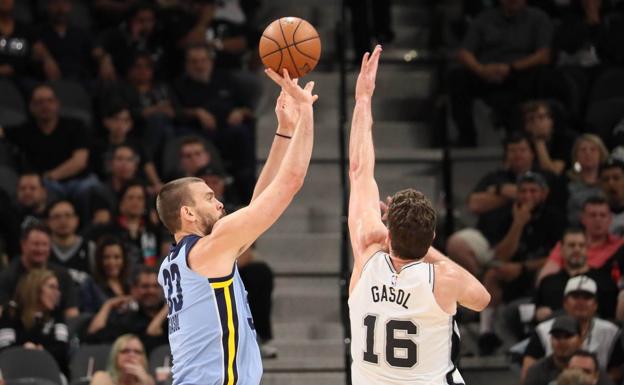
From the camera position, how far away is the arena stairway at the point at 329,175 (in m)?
11.3

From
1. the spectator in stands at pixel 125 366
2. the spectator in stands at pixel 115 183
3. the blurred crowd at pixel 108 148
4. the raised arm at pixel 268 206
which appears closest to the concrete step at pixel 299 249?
the blurred crowd at pixel 108 148

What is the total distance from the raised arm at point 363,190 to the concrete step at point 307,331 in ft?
18.3

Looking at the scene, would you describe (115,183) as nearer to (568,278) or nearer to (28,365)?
(28,365)

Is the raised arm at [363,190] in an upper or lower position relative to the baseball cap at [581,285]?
upper

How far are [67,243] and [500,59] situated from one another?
4935 mm

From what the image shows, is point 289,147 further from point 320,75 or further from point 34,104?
point 320,75

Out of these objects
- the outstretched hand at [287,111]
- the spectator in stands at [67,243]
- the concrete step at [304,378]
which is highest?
the outstretched hand at [287,111]

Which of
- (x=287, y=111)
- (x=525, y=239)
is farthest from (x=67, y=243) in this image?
(x=287, y=111)

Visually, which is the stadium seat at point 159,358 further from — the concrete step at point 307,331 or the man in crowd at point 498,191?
the man in crowd at point 498,191

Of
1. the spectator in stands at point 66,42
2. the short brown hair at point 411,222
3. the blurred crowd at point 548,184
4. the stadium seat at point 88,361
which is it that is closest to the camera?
the short brown hair at point 411,222

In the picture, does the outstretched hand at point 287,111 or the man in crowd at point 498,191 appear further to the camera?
the man in crowd at point 498,191

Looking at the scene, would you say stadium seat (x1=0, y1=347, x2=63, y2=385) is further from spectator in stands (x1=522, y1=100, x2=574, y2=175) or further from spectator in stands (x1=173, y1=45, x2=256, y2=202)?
spectator in stands (x1=522, y1=100, x2=574, y2=175)

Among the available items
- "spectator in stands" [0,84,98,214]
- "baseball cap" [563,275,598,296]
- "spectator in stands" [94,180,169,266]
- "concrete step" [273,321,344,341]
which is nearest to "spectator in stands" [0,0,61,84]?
"spectator in stands" [0,84,98,214]

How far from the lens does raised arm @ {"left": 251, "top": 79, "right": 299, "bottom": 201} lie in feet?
21.2
